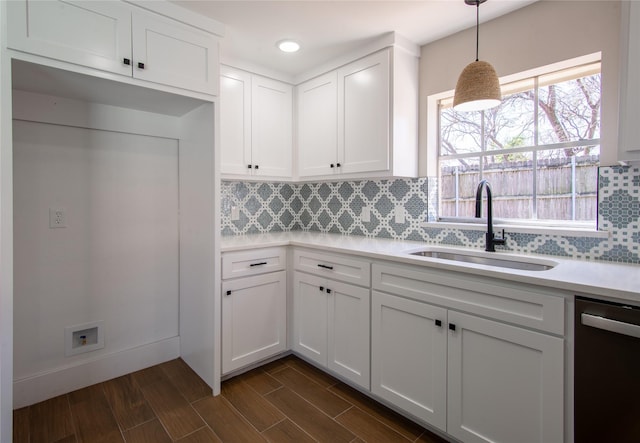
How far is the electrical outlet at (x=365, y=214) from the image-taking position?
110 inches

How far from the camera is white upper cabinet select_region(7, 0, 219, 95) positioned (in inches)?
59.3

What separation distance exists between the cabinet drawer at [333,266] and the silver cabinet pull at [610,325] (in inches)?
41.1

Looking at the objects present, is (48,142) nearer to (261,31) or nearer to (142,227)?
(142,227)

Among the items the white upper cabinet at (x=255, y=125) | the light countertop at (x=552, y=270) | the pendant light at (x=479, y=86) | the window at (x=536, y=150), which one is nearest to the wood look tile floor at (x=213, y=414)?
the light countertop at (x=552, y=270)

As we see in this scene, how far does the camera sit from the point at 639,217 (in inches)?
63.2

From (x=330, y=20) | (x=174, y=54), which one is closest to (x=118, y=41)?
(x=174, y=54)

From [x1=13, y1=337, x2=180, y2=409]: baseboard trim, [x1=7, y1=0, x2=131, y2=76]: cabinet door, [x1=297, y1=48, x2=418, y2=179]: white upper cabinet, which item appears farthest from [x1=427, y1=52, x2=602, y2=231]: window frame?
[x1=13, y1=337, x2=180, y2=409]: baseboard trim

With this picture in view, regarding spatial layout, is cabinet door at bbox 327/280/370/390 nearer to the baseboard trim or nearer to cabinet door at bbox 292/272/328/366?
cabinet door at bbox 292/272/328/366

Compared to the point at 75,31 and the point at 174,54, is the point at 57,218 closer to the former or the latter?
the point at 75,31

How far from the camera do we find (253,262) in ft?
7.85

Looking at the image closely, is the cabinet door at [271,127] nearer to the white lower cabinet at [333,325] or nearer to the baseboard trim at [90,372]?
the white lower cabinet at [333,325]

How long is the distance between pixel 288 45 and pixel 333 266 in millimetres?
1570

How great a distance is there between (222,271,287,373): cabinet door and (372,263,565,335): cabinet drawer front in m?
0.88

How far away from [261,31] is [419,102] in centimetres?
119
